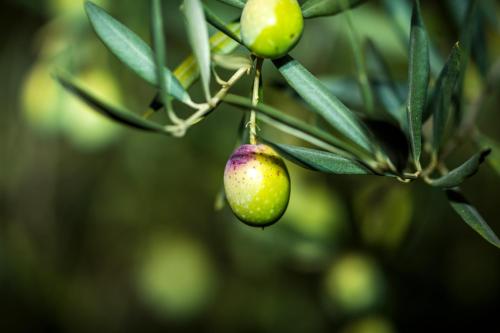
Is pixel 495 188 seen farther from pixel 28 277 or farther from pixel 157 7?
pixel 157 7

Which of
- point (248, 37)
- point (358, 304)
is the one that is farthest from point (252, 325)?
point (248, 37)

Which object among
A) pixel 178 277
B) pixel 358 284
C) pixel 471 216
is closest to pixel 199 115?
pixel 471 216

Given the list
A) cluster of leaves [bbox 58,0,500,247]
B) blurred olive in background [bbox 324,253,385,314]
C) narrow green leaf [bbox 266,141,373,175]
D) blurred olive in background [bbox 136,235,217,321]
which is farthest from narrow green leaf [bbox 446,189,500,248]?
blurred olive in background [bbox 136,235,217,321]

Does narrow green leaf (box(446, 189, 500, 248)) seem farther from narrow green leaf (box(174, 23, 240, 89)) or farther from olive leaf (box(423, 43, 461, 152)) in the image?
narrow green leaf (box(174, 23, 240, 89))

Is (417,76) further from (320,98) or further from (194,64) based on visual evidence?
(194,64)

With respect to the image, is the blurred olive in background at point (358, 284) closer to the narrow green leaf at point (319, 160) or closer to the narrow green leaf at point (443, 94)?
the narrow green leaf at point (443, 94)

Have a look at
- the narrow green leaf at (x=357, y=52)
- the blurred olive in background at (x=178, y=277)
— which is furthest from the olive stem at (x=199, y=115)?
the blurred olive in background at (x=178, y=277)
